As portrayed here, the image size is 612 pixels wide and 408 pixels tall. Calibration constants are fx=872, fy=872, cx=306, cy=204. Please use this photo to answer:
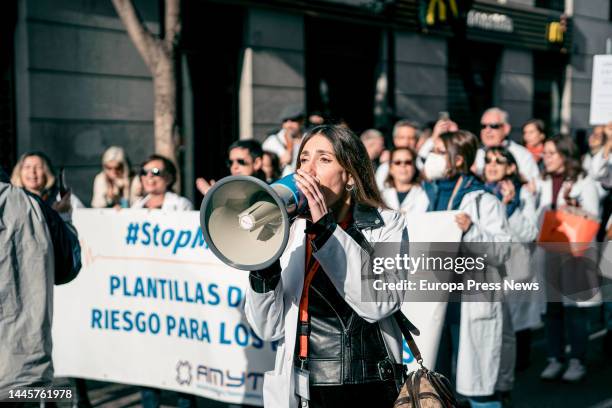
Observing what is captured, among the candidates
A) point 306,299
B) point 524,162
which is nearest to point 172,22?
point 524,162

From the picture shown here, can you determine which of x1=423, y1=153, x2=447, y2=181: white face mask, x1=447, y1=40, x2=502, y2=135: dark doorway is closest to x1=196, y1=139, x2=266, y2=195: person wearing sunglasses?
x1=423, y1=153, x2=447, y2=181: white face mask

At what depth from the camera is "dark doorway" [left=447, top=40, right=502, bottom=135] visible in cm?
1764

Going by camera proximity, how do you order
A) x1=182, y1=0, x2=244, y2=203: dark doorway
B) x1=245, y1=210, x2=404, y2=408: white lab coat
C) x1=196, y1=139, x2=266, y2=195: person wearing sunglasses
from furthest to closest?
1. x1=182, y1=0, x2=244, y2=203: dark doorway
2. x1=196, y1=139, x2=266, y2=195: person wearing sunglasses
3. x1=245, y1=210, x2=404, y2=408: white lab coat

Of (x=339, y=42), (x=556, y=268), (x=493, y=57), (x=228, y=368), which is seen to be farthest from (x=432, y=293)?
(x=493, y=57)

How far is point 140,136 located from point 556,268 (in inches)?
270

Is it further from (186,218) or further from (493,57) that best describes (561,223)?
(493,57)

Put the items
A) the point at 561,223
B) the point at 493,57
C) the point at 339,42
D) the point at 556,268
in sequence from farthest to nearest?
the point at 493,57, the point at 339,42, the point at 561,223, the point at 556,268

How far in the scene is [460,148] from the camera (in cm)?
530

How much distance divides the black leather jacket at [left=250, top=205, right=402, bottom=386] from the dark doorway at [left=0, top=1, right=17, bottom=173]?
313 inches

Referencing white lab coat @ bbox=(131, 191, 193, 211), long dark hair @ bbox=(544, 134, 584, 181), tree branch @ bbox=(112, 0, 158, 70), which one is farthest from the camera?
tree branch @ bbox=(112, 0, 158, 70)

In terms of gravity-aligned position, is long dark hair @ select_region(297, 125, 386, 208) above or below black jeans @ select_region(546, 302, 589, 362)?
above

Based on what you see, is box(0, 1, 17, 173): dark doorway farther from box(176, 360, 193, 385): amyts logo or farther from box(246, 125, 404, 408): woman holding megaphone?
box(246, 125, 404, 408): woman holding megaphone

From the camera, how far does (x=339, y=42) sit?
1487 cm

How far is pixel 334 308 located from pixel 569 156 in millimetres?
4801
